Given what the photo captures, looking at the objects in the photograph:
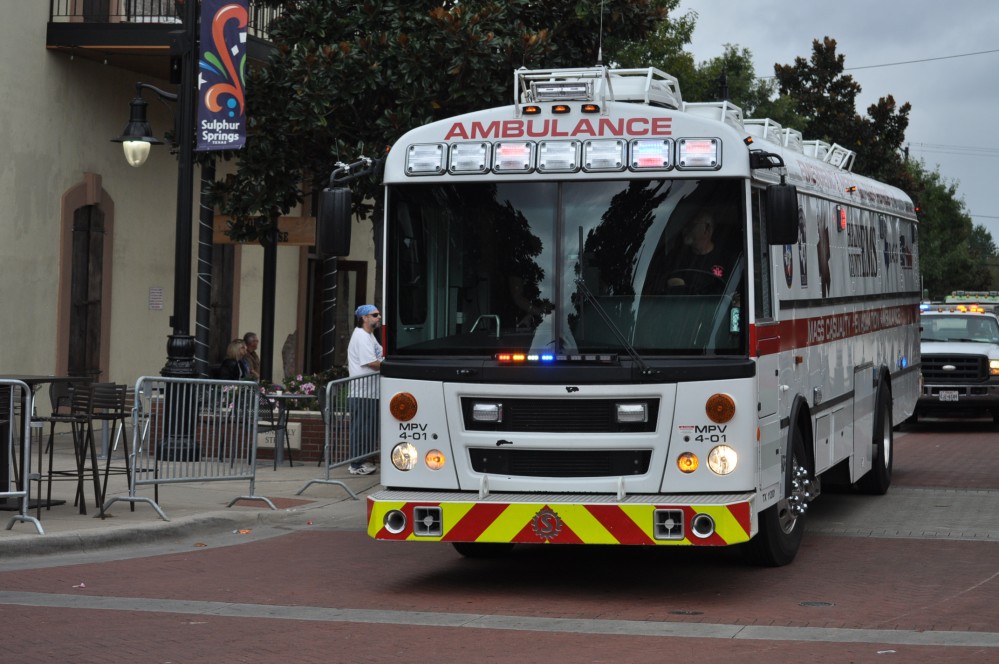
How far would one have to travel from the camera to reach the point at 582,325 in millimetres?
9586

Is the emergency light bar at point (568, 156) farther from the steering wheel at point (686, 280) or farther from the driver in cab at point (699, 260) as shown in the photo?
the steering wheel at point (686, 280)

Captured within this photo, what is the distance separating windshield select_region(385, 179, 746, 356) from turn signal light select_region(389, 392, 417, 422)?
1.03 ft

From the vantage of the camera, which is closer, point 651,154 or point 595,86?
point 651,154

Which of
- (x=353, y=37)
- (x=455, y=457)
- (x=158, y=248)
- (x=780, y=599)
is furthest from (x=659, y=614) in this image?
(x=158, y=248)

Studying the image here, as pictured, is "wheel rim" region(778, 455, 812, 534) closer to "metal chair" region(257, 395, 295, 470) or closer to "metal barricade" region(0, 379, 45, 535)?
"metal barricade" region(0, 379, 45, 535)

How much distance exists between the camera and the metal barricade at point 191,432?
1259 cm

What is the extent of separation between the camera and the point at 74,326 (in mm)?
21453

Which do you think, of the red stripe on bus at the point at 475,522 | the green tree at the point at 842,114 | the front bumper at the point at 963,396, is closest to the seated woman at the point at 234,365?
the red stripe on bus at the point at 475,522

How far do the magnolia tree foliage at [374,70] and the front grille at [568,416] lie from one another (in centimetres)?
944

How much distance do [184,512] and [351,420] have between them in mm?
2464

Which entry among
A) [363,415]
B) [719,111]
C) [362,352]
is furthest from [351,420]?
[719,111]

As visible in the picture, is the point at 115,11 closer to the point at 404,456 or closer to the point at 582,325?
the point at 404,456

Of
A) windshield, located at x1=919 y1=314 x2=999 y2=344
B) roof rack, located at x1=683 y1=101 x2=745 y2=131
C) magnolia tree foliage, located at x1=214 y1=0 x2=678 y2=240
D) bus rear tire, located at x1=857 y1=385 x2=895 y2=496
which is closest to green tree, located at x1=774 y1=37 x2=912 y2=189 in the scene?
windshield, located at x1=919 y1=314 x2=999 y2=344

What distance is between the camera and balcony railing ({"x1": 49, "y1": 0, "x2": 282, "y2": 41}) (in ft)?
68.3
